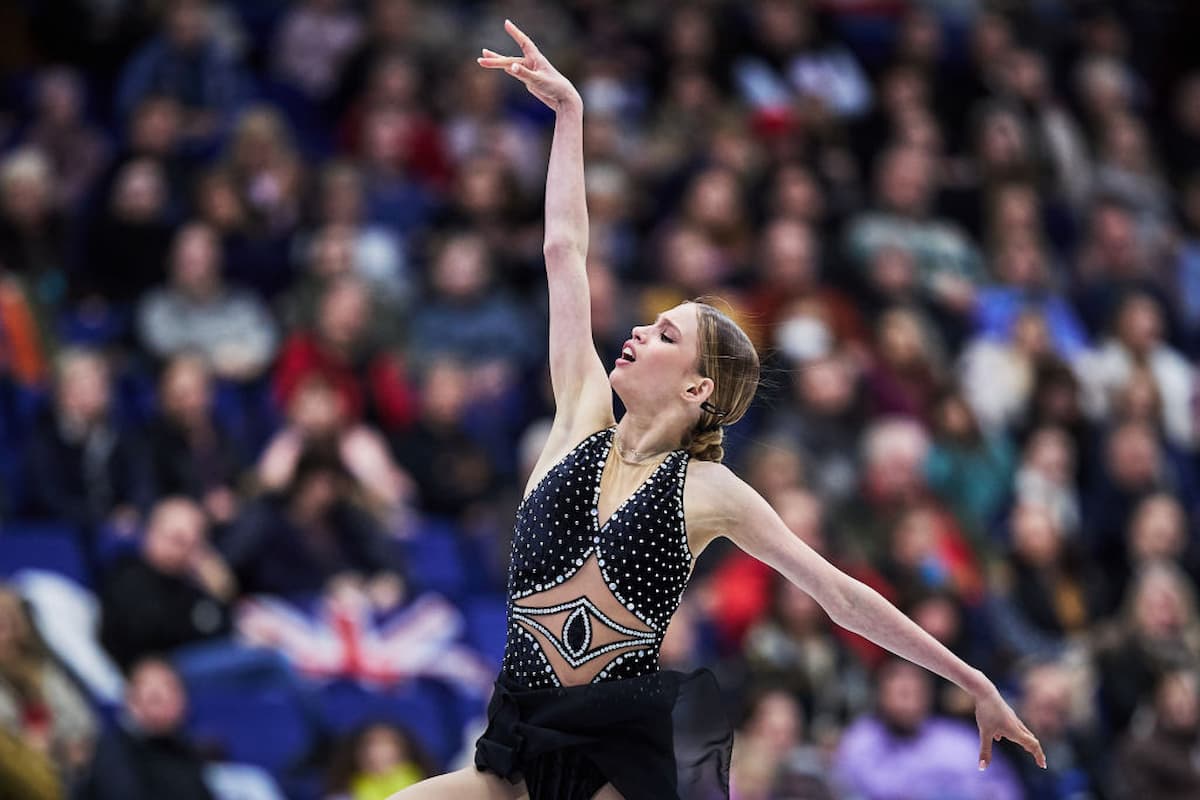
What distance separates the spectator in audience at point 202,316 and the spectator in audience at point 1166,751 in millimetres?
4567

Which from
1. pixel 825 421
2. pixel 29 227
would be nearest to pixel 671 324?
pixel 825 421

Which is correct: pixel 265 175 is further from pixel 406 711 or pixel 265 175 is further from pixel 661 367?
pixel 661 367

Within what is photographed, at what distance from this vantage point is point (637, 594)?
3.98 m

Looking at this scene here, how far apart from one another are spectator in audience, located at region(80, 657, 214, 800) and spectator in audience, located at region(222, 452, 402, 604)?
91 cm

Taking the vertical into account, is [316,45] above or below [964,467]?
above

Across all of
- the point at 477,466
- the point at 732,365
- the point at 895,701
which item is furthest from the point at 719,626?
the point at 732,365

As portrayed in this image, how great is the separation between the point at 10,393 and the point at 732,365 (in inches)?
199

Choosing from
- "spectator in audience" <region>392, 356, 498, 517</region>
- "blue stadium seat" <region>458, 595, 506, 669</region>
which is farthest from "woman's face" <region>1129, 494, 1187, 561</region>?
"blue stadium seat" <region>458, 595, 506, 669</region>

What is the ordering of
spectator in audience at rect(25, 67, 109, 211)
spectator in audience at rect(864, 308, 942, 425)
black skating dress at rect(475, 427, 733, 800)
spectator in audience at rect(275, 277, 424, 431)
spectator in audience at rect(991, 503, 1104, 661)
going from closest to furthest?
black skating dress at rect(475, 427, 733, 800), spectator in audience at rect(275, 277, 424, 431), spectator in audience at rect(991, 503, 1104, 661), spectator in audience at rect(25, 67, 109, 211), spectator in audience at rect(864, 308, 942, 425)

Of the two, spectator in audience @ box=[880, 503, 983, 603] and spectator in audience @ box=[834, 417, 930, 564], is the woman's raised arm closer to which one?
spectator in audience @ box=[880, 503, 983, 603]

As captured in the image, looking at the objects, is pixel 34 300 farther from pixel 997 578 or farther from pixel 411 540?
pixel 997 578

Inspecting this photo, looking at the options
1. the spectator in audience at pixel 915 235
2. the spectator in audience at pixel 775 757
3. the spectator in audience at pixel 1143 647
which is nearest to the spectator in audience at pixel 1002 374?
the spectator in audience at pixel 915 235

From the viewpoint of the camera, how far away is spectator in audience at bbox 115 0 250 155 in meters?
10.1

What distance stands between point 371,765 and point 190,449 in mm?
1871
